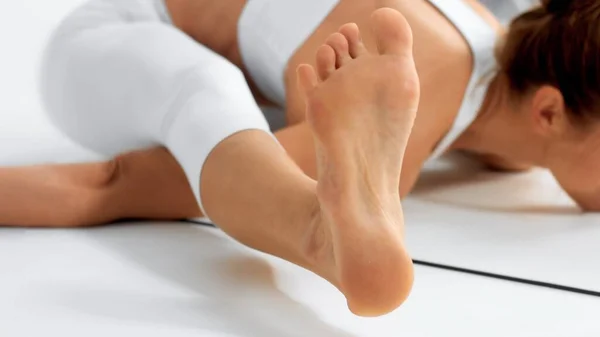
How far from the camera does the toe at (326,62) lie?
2.09 feet

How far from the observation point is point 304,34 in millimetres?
975

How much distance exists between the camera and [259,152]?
2.55ft

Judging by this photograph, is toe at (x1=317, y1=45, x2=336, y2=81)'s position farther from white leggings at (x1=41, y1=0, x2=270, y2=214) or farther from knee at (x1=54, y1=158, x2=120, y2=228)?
knee at (x1=54, y1=158, x2=120, y2=228)

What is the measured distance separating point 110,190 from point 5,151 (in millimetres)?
364

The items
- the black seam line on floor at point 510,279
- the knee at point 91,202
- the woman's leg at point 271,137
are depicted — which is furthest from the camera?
the knee at point 91,202

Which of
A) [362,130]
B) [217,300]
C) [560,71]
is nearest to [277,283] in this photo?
[217,300]

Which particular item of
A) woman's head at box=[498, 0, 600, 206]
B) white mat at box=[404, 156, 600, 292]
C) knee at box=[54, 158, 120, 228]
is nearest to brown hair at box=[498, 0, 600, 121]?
woman's head at box=[498, 0, 600, 206]

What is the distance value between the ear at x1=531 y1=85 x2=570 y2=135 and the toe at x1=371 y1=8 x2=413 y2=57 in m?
0.39

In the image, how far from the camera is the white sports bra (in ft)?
3.18

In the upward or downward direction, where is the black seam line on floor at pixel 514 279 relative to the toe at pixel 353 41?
downward

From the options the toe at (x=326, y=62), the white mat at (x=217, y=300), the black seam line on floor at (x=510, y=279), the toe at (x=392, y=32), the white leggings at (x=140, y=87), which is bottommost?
the black seam line on floor at (x=510, y=279)

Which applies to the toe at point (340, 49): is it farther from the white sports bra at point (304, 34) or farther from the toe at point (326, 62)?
the white sports bra at point (304, 34)

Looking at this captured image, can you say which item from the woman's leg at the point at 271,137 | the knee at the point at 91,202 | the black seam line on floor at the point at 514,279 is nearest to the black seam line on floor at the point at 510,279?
the black seam line on floor at the point at 514,279

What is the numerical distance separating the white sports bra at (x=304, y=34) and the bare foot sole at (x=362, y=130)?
0.35 m
